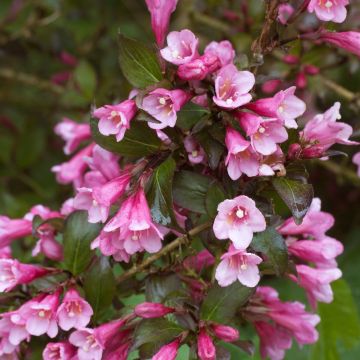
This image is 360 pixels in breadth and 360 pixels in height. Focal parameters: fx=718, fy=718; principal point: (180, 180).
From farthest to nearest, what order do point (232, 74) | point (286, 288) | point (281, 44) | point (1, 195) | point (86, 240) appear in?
point (1, 195) → point (286, 288) → point (86, 240) → point (281, 44) → point (232, 74)

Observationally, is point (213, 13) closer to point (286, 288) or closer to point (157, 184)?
point (286, 288)

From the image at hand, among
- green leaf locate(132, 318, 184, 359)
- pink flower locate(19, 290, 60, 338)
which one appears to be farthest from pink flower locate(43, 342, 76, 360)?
green leaf locate(132, 318, 184, 359)

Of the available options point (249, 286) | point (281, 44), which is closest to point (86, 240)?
point (249, 286)

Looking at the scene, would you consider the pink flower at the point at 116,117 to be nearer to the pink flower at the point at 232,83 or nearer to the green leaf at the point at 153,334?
the pink flower at the point at 232,83

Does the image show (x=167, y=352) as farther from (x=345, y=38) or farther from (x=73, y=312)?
(x=345, y=38)

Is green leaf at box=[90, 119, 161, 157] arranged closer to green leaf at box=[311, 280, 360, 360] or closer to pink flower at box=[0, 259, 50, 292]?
pink flower at box=[0, 259, 50, 292]
